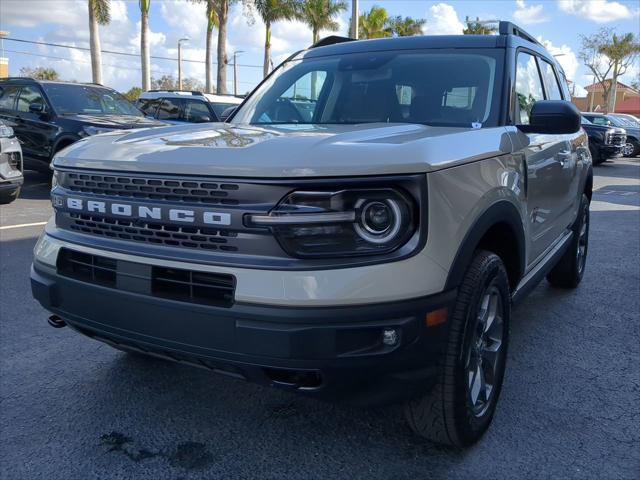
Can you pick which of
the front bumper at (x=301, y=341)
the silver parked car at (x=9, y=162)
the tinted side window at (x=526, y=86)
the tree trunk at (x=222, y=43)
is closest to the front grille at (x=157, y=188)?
the front bumper at (x=301, y=341)

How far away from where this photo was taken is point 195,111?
12750 mm

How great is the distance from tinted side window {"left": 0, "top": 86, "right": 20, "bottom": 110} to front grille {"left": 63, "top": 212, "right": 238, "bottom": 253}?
30.4ft

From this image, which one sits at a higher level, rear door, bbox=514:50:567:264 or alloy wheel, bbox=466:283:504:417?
rear door, bbox=514:50:567:264

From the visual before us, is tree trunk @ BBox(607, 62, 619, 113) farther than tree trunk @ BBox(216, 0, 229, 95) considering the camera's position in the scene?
Yes

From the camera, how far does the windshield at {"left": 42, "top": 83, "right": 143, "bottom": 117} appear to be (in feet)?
32.7

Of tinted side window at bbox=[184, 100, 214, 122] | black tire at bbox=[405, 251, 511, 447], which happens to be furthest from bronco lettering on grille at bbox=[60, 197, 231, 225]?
tinted side window at bbox=[184, 100, 214, 122]

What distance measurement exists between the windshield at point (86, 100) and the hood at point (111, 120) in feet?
0.92

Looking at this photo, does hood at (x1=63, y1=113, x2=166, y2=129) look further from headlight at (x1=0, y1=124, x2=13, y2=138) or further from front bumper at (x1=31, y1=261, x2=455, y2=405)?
front bumper at (x1=31, y1=261, x2=455, y2=405)

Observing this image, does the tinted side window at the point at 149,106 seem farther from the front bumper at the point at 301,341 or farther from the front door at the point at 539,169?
the front bumper at the point at 301,341

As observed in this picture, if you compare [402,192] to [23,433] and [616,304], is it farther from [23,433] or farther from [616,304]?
[616,304]

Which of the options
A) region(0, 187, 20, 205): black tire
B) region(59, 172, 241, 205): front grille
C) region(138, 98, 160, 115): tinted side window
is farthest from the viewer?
region(138, 98, 160, 115): tinted side window

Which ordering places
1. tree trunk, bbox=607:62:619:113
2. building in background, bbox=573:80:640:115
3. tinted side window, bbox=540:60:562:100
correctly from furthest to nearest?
building in background, bbox=573:80:640:115, tree trunk, bbox=607:62:619:113, tinted side window, bbox=540:60:562:100

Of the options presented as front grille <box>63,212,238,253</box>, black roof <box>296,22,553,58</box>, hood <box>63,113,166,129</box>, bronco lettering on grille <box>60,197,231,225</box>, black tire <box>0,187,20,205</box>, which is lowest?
black tire <box>0,187,20,205</box>

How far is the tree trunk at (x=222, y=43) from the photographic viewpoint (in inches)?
1078
